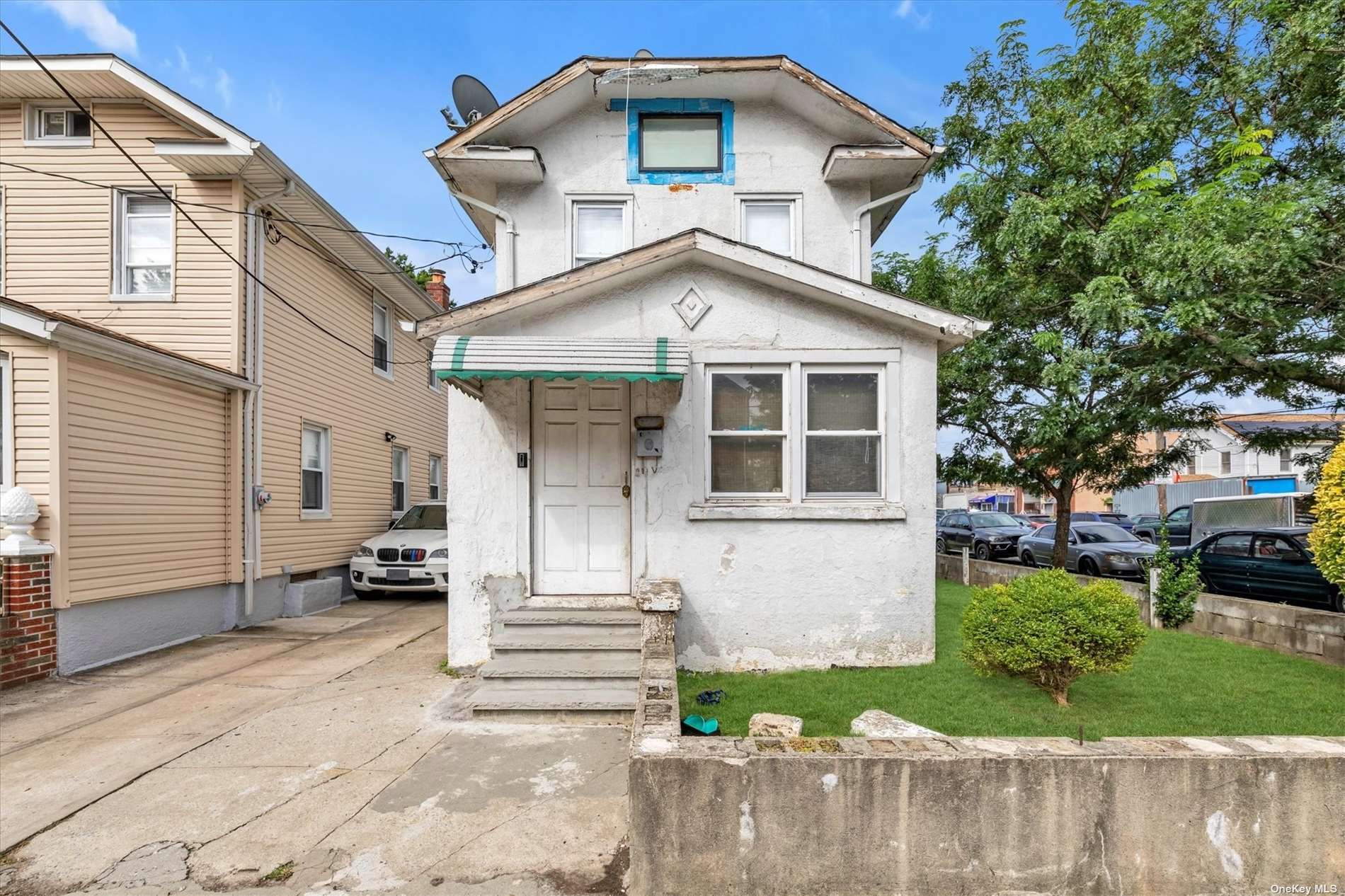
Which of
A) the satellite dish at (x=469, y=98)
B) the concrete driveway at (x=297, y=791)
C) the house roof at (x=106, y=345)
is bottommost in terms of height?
the concrete driveway at (x=297, y=791)

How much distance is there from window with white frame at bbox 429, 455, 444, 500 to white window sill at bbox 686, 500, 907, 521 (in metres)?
12.2

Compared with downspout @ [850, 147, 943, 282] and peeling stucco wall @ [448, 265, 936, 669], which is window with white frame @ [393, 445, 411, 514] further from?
downspout @ [850, 147, 943, 282]

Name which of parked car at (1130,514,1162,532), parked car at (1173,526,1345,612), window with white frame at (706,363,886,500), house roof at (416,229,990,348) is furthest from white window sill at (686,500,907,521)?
parked car at (1130,514,1162,532)

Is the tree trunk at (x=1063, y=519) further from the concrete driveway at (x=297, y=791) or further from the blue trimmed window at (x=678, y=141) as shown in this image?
the concrete driveway at (x=297, y=791)

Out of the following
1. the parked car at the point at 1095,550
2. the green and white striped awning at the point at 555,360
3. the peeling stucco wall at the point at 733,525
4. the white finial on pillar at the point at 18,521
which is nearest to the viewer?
the green and white striped awning at the point at 555,360

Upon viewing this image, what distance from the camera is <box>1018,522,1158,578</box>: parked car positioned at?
47.5ft

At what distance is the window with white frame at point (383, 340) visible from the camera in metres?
13.9

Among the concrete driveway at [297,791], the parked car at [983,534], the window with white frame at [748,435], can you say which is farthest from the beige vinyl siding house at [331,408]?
the parked car at [983,534]

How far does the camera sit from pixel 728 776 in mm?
2994

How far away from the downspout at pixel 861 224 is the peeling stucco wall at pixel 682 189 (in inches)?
2.9

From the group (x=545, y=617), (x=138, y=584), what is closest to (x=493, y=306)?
(x=545, y=617)

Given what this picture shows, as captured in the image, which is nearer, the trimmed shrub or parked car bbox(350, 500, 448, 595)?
the trimmed shrub

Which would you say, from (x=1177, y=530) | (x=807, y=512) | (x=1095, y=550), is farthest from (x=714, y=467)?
(x=1177, y=530)

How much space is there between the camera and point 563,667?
5.82 metres
